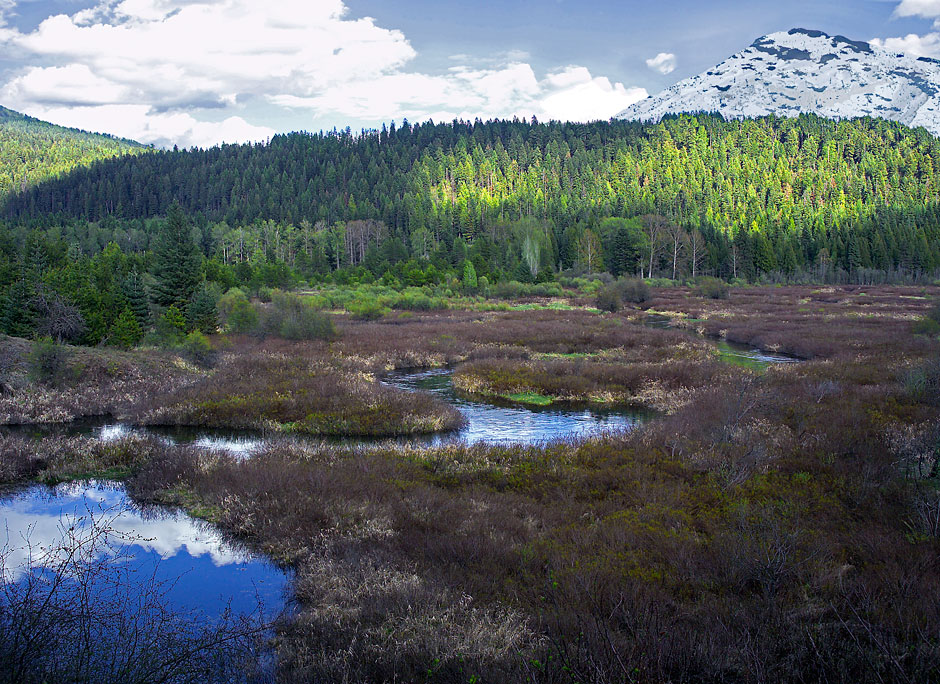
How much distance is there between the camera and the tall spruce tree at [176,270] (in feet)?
118

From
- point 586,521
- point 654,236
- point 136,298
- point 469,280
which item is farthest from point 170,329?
point 654,236

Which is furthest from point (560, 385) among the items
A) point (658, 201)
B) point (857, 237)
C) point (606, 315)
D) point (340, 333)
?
point (658, 201)

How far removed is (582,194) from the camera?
160 meters

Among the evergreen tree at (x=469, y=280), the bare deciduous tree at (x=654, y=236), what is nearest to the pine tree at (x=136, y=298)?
the evergreen tree at (x=469, y=280)

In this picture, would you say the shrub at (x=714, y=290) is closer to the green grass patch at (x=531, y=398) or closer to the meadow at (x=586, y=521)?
the meadow at (x=586, y=521)

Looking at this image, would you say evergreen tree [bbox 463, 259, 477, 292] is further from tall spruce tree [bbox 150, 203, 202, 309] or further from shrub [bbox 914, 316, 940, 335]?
shrub [bbox 914, 316, 940, 335]

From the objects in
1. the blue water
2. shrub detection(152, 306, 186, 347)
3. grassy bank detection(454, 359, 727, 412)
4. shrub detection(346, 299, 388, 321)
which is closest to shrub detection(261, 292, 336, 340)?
shrub detection(152, 306, 186, 347)

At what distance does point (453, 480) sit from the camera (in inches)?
506

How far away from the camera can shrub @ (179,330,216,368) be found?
28469 millimetres

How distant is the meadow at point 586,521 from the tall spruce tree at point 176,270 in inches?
514

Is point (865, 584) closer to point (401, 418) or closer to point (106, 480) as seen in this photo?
point (401, 418)

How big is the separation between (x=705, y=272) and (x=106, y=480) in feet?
343

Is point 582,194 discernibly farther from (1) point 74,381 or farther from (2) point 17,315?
(1) point 74,381

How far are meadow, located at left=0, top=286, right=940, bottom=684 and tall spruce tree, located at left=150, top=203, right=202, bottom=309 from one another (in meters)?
13.1
